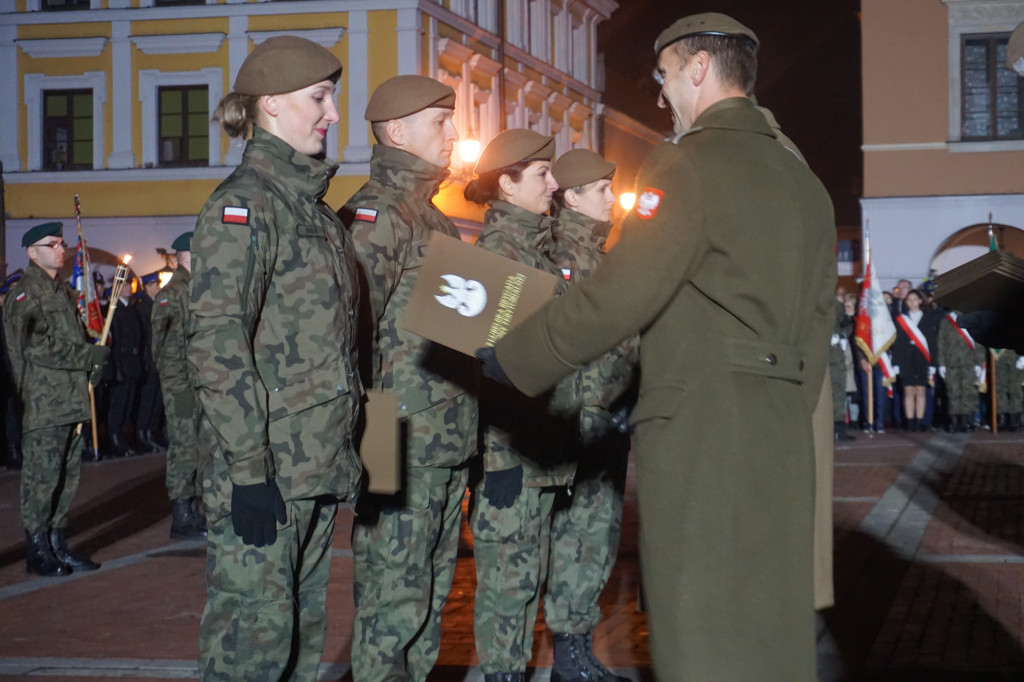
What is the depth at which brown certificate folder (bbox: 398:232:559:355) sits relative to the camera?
3904mm

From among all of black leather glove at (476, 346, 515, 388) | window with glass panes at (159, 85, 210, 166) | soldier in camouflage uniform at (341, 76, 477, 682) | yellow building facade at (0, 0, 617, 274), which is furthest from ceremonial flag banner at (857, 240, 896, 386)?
window with glass panes at (159, 85, 210, 166)

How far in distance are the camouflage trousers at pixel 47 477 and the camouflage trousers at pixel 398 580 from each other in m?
4.06

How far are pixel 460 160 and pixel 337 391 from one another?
68.4ft

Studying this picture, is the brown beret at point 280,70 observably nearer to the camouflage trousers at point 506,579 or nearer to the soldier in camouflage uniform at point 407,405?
the soldier in camouflage uniform at point 407,405

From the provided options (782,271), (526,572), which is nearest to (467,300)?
(782,271)

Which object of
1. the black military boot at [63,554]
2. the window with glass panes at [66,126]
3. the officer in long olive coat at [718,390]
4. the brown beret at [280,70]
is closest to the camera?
the officer in long olive coat at [718,390]

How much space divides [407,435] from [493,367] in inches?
46.2

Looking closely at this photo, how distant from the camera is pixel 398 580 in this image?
454 cm

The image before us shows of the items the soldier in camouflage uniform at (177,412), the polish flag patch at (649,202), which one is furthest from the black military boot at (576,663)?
the soldier in camouflage uniform at (177,412)

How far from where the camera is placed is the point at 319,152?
4.18 m

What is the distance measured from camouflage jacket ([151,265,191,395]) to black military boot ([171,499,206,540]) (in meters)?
0.86

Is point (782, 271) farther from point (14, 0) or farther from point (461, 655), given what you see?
point (14, 0)

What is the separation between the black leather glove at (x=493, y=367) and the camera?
353 cm

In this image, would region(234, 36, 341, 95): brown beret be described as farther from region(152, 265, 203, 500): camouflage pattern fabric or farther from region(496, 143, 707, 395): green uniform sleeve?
region(152, 265, 203, 500): camouflage pattern fabric
